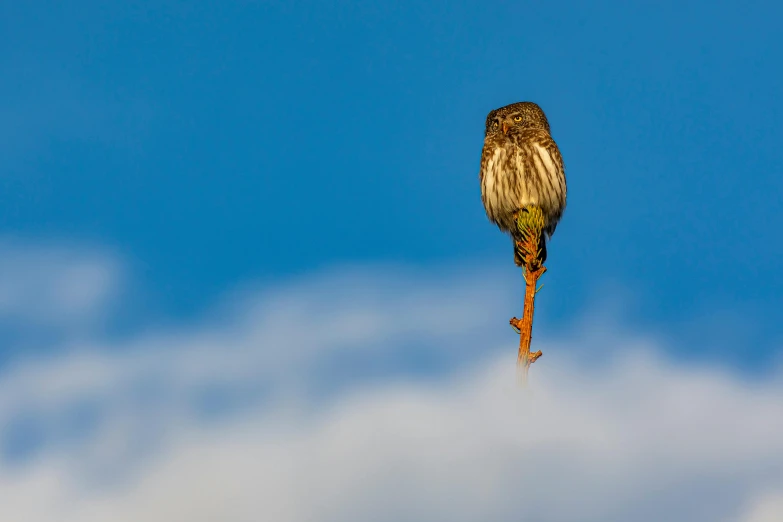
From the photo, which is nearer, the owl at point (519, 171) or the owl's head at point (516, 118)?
the owl at point (519, 171)

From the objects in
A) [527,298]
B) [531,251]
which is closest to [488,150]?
[531,251]

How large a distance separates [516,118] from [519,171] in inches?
45.4

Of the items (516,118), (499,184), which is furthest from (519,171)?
(516,118)

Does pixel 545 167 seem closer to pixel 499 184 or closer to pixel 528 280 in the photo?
pixel 499 184

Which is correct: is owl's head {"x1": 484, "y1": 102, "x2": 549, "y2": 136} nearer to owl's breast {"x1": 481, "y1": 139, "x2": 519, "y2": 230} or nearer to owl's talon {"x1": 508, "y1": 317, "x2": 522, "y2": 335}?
owl's breast {"x1": 481, "y1": 139, "x2": 519, "y2": 230}

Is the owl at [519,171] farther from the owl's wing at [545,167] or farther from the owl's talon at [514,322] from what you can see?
the owl's talon at [514,322]

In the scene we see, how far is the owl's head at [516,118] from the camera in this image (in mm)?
11484

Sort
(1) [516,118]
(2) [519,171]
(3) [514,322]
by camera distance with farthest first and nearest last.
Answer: (1) [516,118], (2) [519,171], (3) [514,322]

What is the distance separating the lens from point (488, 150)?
11391 millimetres

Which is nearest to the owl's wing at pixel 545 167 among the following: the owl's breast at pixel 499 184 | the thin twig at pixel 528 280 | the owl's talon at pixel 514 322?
the owl's breast at pixel 499 184

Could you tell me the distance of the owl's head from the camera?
11484 mm

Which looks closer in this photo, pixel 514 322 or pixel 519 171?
pixel 514 322

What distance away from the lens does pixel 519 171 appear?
1073 centimetres

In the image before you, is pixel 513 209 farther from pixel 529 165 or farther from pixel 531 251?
pixel 531 251
